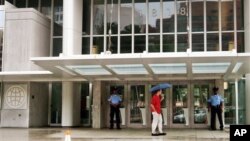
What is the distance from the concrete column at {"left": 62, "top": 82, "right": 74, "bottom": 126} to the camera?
836 inches

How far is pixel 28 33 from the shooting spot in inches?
818

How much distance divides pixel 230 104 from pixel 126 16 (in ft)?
24.4

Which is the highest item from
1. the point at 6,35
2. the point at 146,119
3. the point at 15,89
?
the point at 6,35

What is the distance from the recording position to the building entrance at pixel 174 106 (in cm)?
2028

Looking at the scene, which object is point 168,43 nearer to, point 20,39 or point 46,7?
point 46,7

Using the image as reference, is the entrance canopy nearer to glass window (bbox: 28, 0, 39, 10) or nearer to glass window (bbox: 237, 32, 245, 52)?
glass window (bbox: 237, 32, 245, 52)

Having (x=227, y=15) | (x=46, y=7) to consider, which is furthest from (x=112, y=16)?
(x=227, y=15)

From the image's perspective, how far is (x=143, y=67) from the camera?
16.5m

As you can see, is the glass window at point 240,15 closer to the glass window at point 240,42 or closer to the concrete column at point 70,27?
the glass window at point 240,42

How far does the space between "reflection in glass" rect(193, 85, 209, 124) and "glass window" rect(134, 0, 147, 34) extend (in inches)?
177

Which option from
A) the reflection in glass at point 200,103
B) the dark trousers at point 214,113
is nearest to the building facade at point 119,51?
the reflection in glass at point 200,103

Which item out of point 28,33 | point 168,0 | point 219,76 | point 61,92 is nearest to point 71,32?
point 28,33

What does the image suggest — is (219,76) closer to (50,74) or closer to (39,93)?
A: (50,74)

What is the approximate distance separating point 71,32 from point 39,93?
13.2ft
